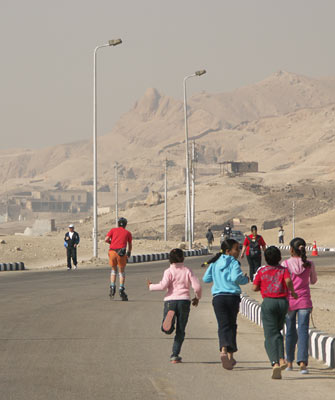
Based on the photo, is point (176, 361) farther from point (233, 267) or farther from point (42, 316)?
point (42, 316)

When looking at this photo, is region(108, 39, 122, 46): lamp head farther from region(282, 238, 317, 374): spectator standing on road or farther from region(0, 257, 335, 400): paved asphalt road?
region(282, 238, 317, 374): spectator standing on road

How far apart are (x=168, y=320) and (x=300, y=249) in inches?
67.2

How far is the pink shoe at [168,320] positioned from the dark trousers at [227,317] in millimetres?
522

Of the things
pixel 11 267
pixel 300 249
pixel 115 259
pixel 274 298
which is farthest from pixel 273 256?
pixel 11 267

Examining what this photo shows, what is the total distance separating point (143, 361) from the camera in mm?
10805

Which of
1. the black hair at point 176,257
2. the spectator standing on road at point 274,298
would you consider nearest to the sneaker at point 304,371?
the spectator standing on road at point 274,298

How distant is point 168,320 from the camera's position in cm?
1069

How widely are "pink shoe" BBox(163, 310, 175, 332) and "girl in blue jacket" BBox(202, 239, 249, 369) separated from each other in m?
0.52

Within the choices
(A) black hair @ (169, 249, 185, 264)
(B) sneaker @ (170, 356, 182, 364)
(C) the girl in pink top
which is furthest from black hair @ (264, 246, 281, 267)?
(B) sneaker @ (170, 356, 182, 364)

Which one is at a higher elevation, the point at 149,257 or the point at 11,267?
the point at 149,257

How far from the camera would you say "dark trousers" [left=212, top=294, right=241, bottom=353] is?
412 inches

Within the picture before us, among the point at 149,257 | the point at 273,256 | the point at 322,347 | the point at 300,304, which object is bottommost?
the point at 322,347

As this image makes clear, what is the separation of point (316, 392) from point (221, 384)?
37.8 inches

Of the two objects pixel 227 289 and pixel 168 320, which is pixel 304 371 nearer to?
pixel 227 289
